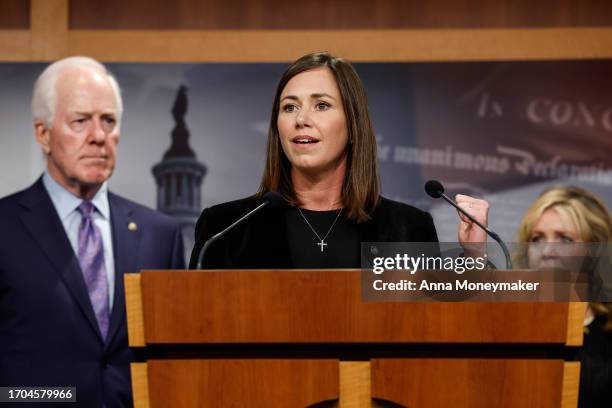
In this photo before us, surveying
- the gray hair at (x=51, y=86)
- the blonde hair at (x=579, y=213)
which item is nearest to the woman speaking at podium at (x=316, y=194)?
the blonde hair at (x=579, y=213)

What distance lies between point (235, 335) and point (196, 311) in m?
0.09

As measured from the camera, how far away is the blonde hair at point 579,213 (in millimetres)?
3324

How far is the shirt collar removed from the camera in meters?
3.13

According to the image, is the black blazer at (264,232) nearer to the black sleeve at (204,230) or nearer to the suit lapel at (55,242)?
the black sleeve at (204,230)

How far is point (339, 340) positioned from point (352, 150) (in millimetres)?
894

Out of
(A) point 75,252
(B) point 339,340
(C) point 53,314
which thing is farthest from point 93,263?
(B) point 339,340

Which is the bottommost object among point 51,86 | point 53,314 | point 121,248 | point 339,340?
point 339,340

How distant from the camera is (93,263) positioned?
302 cm

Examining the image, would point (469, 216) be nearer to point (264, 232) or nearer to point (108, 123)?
point (264, 232)

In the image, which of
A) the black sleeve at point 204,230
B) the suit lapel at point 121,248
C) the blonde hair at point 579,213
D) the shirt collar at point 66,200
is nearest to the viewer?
the black sleeve at point 204,230

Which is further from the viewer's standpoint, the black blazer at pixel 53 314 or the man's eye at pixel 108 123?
the man's eye at pixel 108 123

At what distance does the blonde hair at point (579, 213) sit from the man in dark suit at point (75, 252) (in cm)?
134

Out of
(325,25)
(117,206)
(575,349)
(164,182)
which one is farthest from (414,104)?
(575,349)

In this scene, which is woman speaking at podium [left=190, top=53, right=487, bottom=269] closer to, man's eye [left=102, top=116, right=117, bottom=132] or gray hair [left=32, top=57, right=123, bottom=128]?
man's eye [left=102, top=116, right=117, bottom=132]
